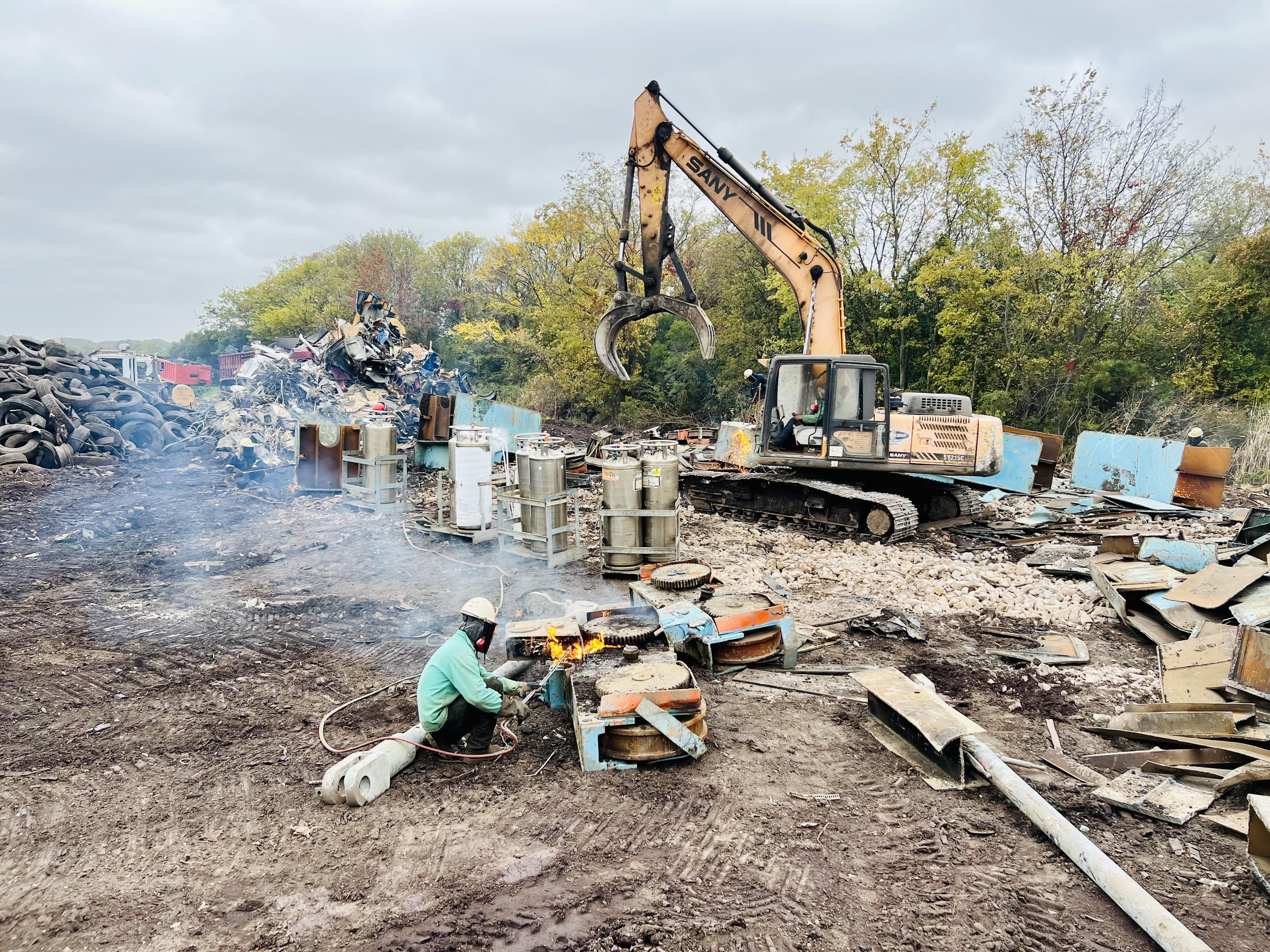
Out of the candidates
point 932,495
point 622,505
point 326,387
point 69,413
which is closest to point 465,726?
point 622,505

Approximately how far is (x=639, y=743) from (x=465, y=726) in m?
1.15

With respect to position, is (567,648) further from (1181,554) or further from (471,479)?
(1181,554)

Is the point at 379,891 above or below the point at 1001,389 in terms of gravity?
below

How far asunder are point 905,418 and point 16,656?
34.4ft

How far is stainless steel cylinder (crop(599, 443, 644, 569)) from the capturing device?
27.5ft

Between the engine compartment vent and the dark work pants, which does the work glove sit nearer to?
the dark work pants

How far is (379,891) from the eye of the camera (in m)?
3.40

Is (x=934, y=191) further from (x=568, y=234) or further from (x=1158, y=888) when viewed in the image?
(x=1158, y=888)

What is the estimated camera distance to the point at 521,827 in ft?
12.8

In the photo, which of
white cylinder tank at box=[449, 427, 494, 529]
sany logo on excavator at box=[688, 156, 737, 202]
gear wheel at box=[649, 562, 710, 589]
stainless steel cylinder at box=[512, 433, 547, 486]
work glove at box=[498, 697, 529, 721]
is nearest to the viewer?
work glove at box=[498, 697, 529, 721]

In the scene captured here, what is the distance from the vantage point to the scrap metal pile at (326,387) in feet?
52.4

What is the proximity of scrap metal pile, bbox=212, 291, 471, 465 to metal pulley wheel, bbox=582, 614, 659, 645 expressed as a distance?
39.1ft

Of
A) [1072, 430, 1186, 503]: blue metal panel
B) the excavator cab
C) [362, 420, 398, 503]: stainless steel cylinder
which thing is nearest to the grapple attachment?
the excavator cab

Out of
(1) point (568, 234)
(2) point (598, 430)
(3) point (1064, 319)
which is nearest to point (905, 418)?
(3) point (1064, 319)
